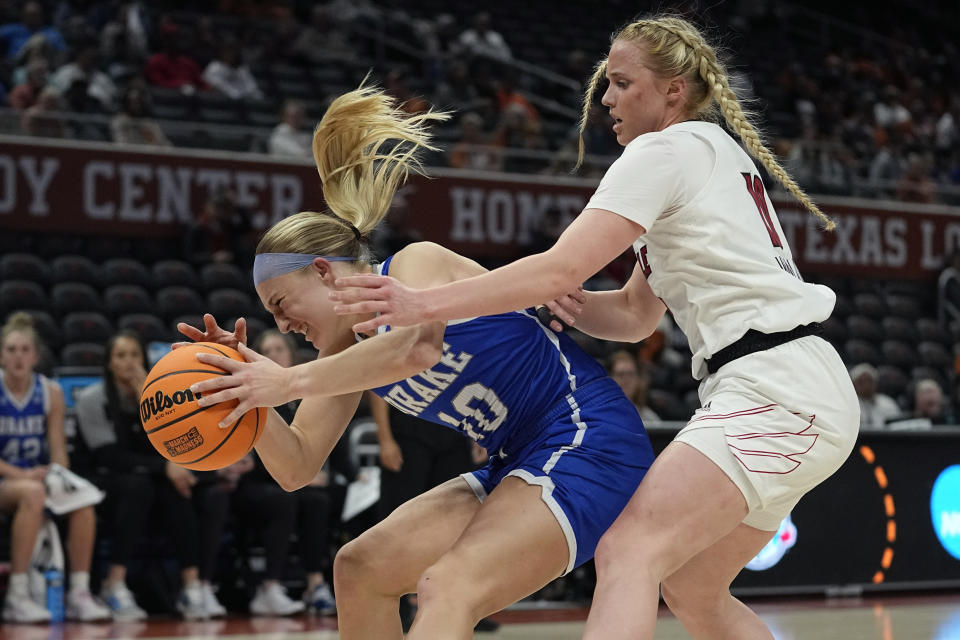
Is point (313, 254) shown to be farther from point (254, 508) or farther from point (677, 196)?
point (254, 508)

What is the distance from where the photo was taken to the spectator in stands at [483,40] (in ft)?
45.4

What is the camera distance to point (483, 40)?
46.4ft

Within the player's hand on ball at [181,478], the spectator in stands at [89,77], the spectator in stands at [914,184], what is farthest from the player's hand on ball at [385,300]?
the spectator in stands at [914,184]

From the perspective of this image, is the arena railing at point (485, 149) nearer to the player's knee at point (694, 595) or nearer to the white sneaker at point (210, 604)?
the white sneaker at point (210, 604)

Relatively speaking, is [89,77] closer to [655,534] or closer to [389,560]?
[389,560]

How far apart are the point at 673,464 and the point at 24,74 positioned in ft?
30.2

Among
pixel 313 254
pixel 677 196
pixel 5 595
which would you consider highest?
pixel 677 196

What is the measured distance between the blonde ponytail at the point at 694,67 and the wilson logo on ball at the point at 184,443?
135 cm

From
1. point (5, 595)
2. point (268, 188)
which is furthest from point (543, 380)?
point (268, 188)

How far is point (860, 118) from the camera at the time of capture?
15859 millimetres

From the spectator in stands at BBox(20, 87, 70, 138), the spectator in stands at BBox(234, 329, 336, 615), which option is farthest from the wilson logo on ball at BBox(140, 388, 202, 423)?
the spectator in stands at BBox(20, 87, 70, 138)

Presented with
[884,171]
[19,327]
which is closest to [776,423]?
[19,327]

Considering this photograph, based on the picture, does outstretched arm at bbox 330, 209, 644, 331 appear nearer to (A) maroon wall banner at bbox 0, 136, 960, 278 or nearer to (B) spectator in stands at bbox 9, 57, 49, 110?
(A) maroon wall banner at bbox 0, 136, 960, 278

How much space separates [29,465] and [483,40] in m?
8.81
